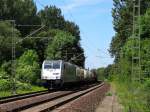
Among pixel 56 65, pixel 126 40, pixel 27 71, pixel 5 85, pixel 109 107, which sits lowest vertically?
pixel 109 107

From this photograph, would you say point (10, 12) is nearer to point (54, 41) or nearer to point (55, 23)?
point (54, 41)

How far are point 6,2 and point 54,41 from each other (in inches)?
1010

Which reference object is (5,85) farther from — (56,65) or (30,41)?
(30,41)

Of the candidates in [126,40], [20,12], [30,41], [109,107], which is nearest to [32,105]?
[109,107]

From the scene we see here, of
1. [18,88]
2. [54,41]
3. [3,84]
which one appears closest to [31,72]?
[18,88]

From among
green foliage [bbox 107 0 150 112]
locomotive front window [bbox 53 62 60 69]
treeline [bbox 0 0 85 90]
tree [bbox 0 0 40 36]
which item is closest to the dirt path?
green foliage [bbox 107 0 150 112]

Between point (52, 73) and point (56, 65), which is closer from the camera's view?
point (52, 73)

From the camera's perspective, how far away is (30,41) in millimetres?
103688

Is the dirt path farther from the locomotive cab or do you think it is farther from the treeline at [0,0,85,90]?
the locomotive cab

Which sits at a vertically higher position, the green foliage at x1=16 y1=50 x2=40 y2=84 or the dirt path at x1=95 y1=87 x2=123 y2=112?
the green foliage at x1=16 y1=50 x2=40 y2=84

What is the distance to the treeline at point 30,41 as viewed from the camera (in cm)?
6536

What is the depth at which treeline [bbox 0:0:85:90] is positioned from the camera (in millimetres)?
65363

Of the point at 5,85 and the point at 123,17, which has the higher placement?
the point at 123,17

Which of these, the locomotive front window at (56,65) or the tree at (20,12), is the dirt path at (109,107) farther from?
the tree at (20,12)
